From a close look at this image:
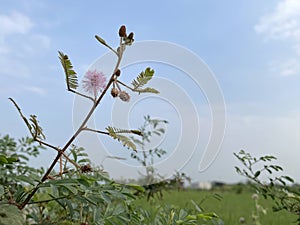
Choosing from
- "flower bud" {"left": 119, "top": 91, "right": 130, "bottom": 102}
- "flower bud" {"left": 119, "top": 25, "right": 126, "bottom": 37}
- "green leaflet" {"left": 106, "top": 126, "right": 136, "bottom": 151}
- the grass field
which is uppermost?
the grass field

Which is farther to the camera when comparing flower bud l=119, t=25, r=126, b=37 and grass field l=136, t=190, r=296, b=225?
grass field l=136, t=190, r=296, b=225

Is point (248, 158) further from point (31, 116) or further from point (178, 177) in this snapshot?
point (31, 116)

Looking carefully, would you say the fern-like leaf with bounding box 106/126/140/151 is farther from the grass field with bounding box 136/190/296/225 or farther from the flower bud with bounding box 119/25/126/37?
the grass field with bounding box 136/190/296/225

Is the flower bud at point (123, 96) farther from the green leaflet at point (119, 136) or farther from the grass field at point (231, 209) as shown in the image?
the grass field at point (231, 209)

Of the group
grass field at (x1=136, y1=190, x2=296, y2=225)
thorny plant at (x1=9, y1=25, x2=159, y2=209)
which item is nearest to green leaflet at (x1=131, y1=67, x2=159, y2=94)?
thorny plant at (x1=9, y1=25, x2=159, y2=209)

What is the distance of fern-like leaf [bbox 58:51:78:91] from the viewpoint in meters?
0.84

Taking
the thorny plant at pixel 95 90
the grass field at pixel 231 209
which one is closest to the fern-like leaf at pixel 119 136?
the thorny plant at pixel 95 90

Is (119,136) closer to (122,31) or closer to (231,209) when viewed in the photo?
(122,31)

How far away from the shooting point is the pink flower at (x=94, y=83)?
90 centimetres

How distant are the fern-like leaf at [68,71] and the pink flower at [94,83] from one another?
0.10 feet

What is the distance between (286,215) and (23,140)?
2.27 meters

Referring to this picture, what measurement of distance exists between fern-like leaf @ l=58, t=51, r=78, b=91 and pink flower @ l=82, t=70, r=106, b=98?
3cm

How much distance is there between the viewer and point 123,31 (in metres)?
0.88

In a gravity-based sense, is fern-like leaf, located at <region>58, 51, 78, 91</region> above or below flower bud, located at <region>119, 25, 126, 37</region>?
below
